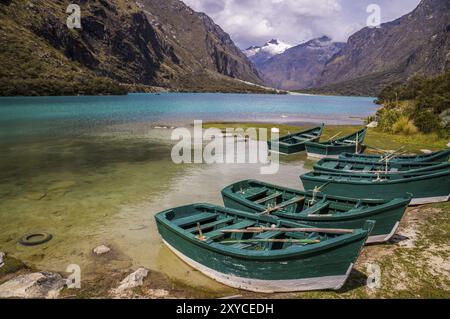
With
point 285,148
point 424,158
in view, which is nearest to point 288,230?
point 424,158

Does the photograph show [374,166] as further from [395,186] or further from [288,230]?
[288,230]

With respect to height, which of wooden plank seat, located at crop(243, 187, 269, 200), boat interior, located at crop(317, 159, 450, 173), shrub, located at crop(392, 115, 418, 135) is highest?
shrub, located at crop(392, 115, 418, 135)

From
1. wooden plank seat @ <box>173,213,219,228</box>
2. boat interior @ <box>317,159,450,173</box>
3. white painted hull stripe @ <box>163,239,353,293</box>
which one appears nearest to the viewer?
white painted hull stripe @ <box>163,239,353,293</box>

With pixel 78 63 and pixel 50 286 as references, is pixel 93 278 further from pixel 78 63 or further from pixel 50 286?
pixel 78 63

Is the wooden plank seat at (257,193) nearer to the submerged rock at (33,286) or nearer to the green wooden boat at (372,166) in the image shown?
the green wooden boat at (372,166)

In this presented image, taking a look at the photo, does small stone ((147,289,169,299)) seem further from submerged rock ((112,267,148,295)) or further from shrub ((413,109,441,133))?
shrub ((413,109,441,133))

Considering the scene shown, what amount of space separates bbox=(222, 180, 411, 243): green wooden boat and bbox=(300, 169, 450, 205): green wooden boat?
2.63 metres

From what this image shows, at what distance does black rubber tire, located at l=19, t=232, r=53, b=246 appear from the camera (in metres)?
12.8

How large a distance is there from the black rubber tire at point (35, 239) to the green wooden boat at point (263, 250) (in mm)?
4532

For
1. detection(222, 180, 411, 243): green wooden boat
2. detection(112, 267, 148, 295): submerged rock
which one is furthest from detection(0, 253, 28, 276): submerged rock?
detection(222, 180, 411, 243): green wooden boat

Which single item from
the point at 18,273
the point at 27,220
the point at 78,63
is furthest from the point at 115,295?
the point at 78,63

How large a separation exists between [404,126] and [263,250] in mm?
35553

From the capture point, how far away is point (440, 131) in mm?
33938

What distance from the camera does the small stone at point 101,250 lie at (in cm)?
1214
